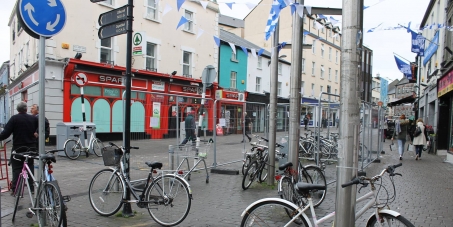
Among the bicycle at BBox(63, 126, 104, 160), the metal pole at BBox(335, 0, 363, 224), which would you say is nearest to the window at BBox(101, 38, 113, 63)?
the bicycle at BBox(63, 126, 104, 160)

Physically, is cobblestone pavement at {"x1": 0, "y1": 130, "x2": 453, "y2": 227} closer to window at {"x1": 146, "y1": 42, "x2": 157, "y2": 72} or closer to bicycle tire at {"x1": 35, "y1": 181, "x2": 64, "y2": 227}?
bicycle tire at {"x1": 35, "y1": 181, "x2": 64, "y2": 227}

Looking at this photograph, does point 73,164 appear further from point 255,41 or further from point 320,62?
point 320,62

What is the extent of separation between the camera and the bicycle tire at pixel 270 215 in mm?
3494

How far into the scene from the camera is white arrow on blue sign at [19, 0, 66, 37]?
12.9 ft

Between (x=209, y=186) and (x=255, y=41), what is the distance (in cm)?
3275

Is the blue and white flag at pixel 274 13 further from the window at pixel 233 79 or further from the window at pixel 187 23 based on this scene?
the window at pixel 233 79

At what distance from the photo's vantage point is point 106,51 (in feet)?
60.1

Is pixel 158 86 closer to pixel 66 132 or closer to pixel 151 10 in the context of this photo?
pixel 151 10

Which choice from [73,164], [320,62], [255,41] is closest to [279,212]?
[73,164]

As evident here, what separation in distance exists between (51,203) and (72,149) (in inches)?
317

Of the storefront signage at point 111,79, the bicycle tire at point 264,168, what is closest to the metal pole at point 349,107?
the bicycle tire at point 264,168

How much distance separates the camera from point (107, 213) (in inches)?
202

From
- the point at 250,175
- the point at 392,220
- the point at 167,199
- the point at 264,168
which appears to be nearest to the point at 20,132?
the point at 167,199

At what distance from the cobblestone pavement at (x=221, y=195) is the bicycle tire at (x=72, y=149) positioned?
638 millimetres
